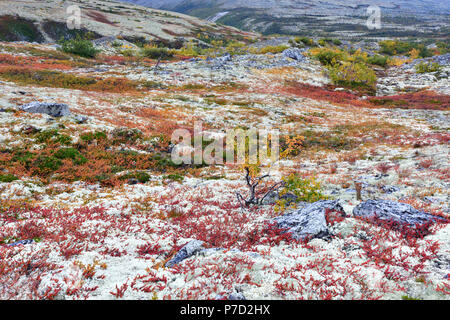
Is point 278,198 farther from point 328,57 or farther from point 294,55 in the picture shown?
point 328,57

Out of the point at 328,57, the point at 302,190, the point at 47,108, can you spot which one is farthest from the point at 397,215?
the point at 328,57

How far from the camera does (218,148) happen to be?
22.8 meters

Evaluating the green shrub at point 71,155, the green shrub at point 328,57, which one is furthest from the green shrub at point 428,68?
the green shrub at point 71,155

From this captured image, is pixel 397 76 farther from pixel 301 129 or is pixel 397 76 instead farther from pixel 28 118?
pixel 28 118

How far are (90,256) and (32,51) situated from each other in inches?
2629

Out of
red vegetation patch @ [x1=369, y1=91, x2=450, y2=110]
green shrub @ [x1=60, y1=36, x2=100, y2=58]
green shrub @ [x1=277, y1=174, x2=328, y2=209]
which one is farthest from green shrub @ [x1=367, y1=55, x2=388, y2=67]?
green shrub @ [x1=277, y1=174, x2=328, y2=209]

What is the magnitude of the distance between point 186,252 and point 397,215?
7.49m

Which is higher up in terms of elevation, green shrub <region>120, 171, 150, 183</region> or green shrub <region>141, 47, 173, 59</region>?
green shrub <region>141, 47, 173, 59</region>

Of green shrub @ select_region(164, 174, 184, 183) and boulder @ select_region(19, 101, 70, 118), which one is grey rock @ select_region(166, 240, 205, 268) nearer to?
green shrub @ select_region(164, 174, 184, 183)

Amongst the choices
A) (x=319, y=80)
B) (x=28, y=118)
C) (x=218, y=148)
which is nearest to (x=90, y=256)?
(x=218, y=148)

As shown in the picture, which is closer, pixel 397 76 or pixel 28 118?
pixel 28 118

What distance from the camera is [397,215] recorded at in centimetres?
832
